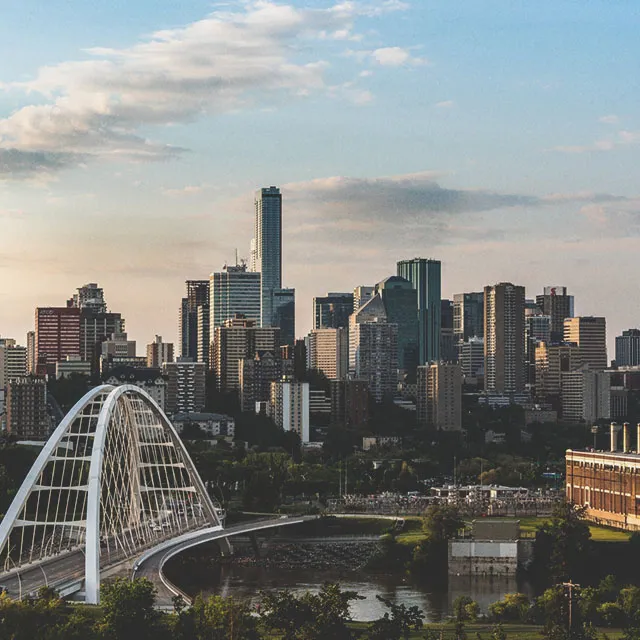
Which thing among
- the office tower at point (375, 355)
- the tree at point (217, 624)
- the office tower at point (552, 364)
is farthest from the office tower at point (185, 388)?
the tree at point (217, 624)

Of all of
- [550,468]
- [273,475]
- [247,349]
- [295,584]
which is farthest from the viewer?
[247,349]

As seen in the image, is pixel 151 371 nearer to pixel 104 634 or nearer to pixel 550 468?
pixel 550 468

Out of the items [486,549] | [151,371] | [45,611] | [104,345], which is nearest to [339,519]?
[486,549]

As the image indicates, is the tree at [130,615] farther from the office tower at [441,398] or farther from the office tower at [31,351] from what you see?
the office tower at [31,351]

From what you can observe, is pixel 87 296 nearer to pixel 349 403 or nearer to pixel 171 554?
pixel 349 403

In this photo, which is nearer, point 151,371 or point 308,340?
point 151,371

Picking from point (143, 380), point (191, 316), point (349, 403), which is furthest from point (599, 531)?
point (191, 316)
